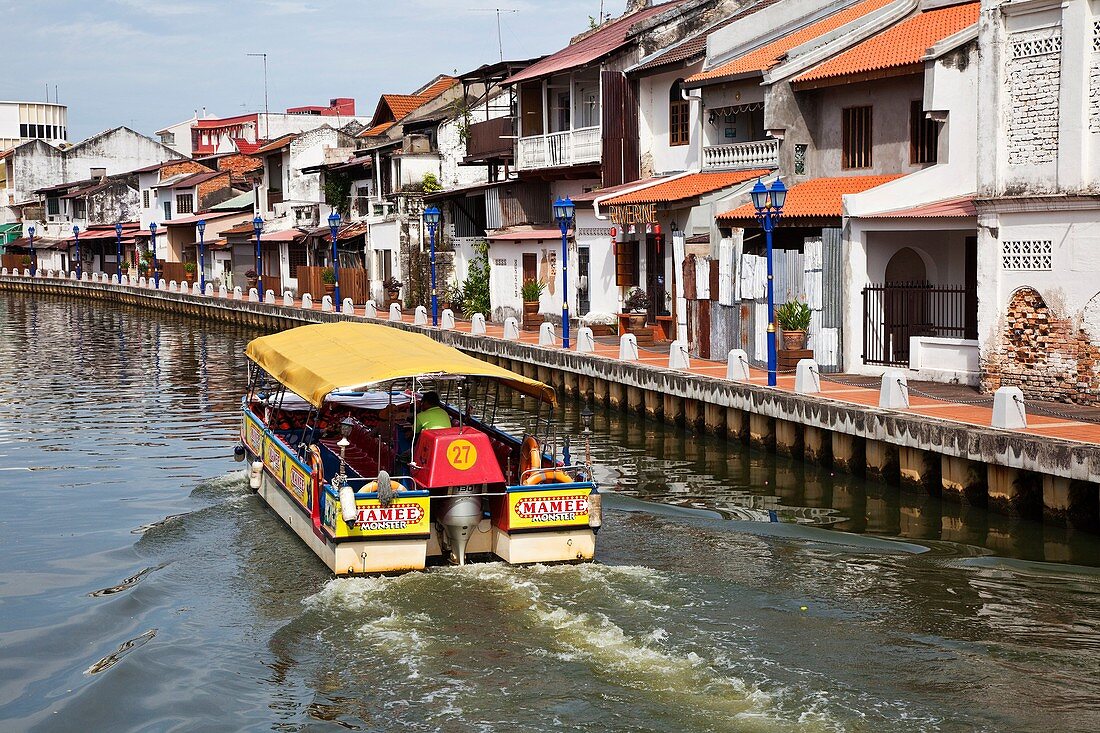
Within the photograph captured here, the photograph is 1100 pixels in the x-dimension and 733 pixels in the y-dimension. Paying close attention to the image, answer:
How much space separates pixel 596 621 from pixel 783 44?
25.0 m

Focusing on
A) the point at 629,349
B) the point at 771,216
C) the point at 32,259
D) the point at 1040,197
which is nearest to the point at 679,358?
the point at 629,349

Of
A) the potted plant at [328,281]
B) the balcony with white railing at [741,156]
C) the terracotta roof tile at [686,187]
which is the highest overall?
the balcony with white railing at [741,156]

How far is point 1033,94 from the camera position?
907 inches

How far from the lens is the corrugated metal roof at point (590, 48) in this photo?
4238cm

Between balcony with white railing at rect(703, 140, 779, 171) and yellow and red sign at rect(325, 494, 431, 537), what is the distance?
1980 centimetres

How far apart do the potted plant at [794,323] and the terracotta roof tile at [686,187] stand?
6.22 m

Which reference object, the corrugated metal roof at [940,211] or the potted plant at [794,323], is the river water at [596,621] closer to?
the potted plant at [794,323]

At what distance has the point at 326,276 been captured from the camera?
60.0 metres

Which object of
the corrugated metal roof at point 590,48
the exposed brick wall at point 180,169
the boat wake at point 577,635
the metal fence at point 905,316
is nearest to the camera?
the boat wake at point 577,635

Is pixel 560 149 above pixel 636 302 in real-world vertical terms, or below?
above

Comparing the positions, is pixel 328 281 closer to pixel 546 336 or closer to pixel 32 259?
pixel 546 336

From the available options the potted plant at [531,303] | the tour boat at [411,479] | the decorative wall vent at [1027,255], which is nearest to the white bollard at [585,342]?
the potted plant at [531,303]

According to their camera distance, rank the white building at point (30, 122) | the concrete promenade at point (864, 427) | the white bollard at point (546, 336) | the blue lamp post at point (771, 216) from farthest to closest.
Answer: the white building at point (30, 122), the white bollard at point (546, 336), the blue lamp post at point (771, 216), the concrete promenade at point (864, 427)

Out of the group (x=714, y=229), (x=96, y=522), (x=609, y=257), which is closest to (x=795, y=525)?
(x=96, y=522)
